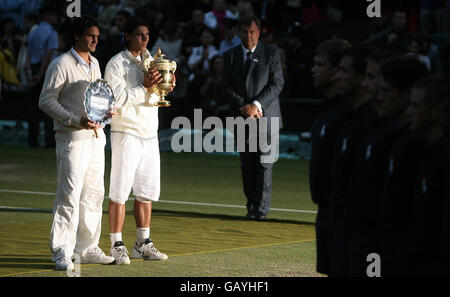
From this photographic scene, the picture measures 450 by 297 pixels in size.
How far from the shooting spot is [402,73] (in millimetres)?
5680

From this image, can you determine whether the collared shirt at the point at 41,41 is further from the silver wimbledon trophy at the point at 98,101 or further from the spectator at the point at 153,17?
the silver wimbledon trophy at the point at 98,101

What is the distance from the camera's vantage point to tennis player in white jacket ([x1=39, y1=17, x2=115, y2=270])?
8383 millimetres

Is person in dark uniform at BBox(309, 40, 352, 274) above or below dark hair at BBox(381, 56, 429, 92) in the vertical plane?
below

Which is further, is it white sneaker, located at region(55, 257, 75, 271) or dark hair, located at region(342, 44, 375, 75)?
white sneaker, located at region(55, 257, 75, 271)

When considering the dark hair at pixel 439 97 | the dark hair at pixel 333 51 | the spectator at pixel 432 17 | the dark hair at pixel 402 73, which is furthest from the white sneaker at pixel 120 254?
the spectator at pixel 432 17

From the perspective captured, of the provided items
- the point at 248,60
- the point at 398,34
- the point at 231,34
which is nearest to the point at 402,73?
the point at 248,60

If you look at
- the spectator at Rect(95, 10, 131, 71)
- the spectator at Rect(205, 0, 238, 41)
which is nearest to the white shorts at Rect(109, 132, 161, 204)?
the spectator at Rect(95, 10, 131, 71)

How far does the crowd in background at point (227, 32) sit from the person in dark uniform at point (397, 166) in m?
12.8

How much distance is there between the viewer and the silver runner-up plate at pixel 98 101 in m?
8.30

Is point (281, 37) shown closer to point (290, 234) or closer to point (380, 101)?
point (290, 234)

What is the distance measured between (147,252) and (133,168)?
82cm

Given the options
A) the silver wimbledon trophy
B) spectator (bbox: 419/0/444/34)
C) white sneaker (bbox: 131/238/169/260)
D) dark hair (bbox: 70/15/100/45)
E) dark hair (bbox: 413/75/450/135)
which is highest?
spectator (bbox: 419/0/444/34)

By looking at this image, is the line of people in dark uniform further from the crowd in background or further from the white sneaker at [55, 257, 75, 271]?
the crowd in background
